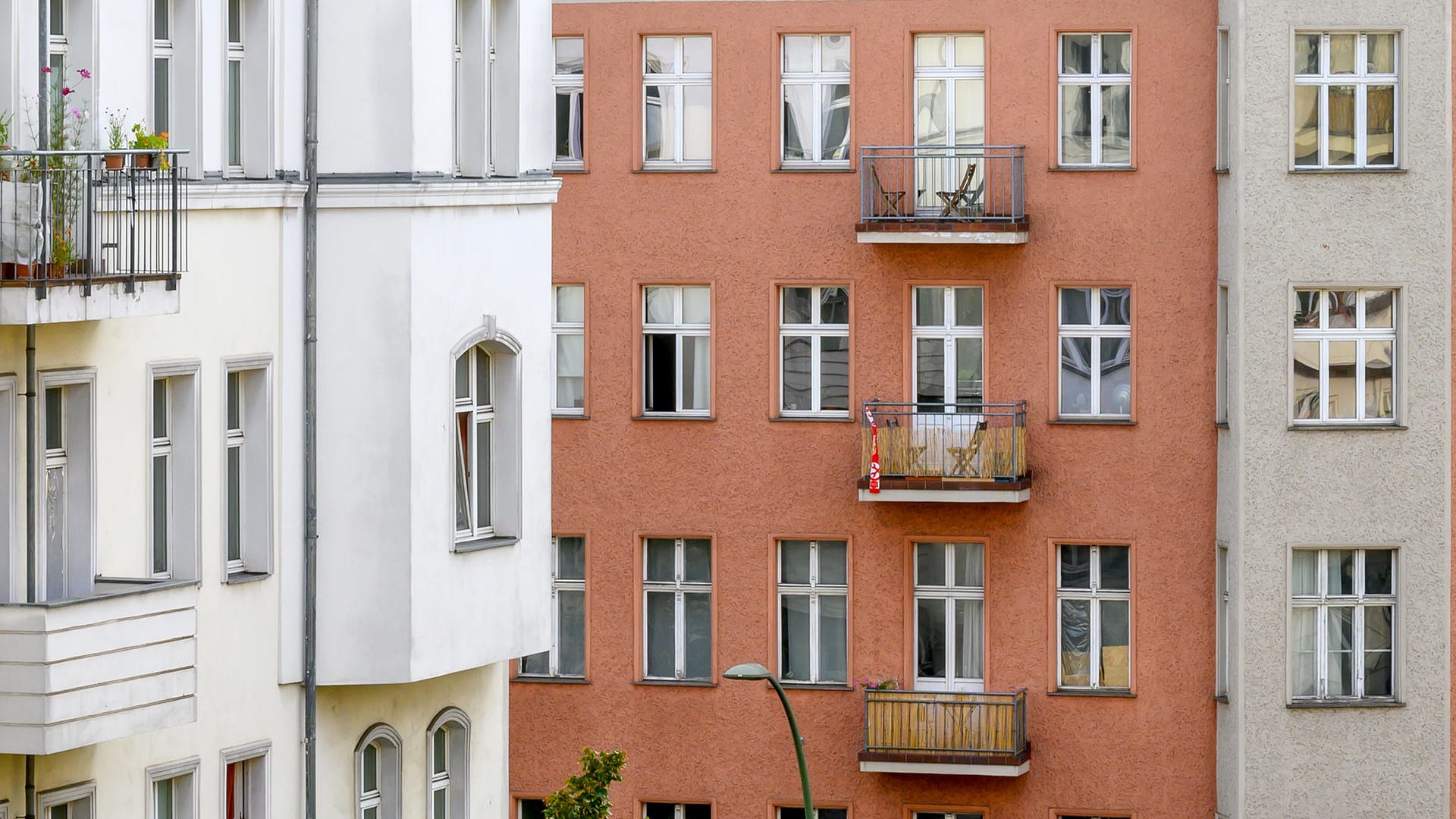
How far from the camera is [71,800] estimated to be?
2512 centimetres

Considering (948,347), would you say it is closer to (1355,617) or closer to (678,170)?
(678,170)

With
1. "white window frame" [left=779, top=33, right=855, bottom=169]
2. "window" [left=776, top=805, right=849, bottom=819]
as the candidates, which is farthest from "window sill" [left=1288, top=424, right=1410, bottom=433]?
"window" [left=776, top=805, right=849, bottom=819]

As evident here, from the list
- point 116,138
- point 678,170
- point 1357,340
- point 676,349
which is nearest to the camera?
point 116,138

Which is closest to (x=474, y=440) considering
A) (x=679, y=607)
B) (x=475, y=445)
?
(x=475, y=445)

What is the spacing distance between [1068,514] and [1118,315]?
2.59 meters

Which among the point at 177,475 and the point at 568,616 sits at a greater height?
the point at 177,475

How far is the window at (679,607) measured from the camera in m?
40.0

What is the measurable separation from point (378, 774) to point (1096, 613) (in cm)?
1244

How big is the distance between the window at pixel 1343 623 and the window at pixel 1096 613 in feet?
7.36

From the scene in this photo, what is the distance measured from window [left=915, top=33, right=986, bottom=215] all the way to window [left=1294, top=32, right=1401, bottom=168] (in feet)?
13.2

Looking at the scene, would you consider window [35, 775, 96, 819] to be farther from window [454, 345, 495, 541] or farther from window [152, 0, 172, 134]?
window [152, 0, 172, 134]

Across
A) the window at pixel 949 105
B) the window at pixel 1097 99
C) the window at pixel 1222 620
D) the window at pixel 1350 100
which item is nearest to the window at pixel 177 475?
the window at pixel 949 105

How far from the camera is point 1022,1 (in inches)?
1527

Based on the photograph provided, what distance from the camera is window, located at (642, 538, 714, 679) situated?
131 feet
